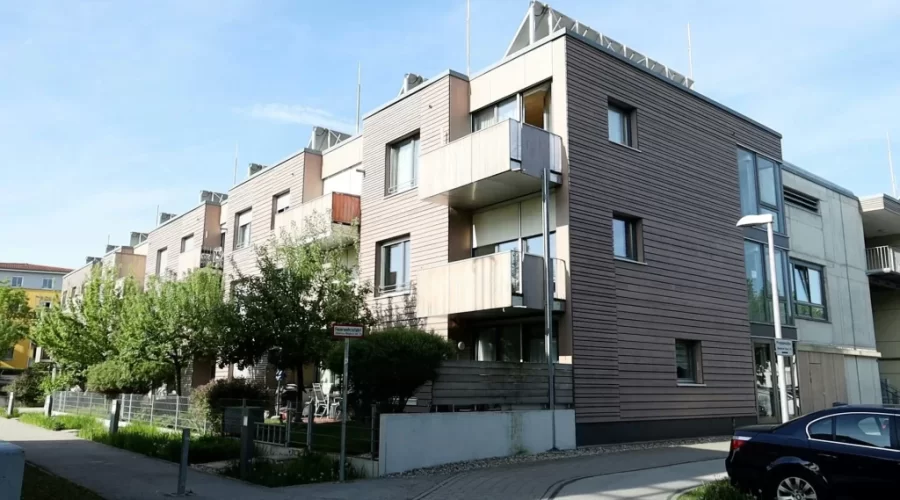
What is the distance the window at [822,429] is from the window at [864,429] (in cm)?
6

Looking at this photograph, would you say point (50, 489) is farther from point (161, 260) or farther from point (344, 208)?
point (161, 260)

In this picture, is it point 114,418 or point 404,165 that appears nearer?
point 114,418

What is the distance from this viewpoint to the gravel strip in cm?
1284

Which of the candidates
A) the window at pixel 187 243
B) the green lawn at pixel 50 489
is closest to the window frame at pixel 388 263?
the green lawn at pixel 50 489

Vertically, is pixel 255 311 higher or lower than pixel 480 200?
lower

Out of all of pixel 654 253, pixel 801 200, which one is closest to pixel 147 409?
pixel 654 253

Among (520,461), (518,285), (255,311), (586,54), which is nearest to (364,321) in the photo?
(255,311)

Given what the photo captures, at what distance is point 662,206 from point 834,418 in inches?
440

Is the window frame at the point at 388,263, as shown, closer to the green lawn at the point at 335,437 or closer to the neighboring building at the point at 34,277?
the green lawn at the point at 335,437

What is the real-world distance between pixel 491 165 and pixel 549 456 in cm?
658

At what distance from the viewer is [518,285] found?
640 inches

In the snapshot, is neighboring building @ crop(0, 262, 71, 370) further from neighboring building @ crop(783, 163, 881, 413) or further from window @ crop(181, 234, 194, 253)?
neighboring building @ crop(783, 163, 881, 413)

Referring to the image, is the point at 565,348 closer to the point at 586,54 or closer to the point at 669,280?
the point at 669,280

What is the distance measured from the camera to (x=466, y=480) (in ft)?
38.7
